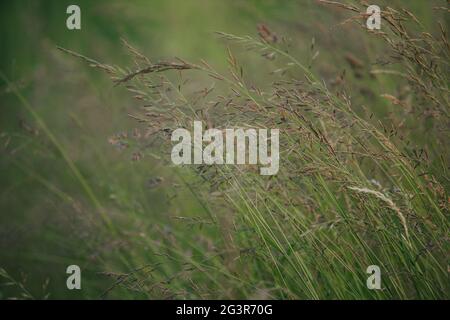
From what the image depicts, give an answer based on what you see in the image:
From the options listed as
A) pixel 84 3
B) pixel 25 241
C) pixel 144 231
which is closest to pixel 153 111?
pixel 144 231

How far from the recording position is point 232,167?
1962 mm

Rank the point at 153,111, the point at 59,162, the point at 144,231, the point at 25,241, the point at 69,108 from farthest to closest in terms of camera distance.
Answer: the point at 69,108, the point at 59,162, the point at 25,241, the point at 144,231, the point at 153,111

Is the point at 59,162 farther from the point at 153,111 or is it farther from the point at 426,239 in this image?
the point at 426,239

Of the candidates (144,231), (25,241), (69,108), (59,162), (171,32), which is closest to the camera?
(144,231)

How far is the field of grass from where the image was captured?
74.2 inches

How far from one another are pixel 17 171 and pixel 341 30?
5.96ft

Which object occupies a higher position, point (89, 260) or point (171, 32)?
point (171, 32)

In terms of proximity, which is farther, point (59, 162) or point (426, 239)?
point (59, 162)

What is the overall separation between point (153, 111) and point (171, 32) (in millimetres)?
2868

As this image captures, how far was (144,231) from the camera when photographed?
2.65 metres

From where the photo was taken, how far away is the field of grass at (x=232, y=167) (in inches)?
74.2

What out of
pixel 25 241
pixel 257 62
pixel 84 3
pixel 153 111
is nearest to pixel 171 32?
pixel 84 3

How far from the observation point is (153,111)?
77.9 inches
